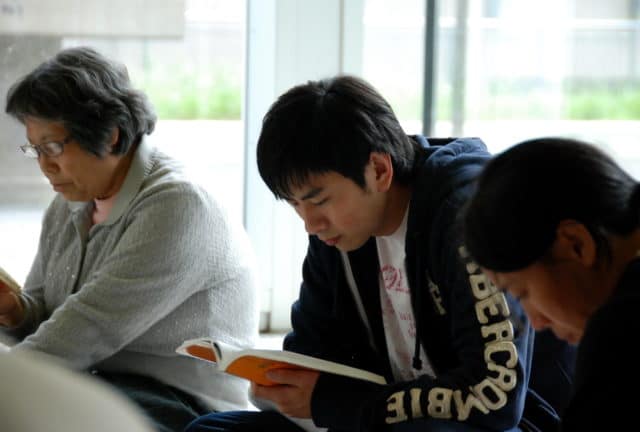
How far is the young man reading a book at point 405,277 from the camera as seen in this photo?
170 centimetres

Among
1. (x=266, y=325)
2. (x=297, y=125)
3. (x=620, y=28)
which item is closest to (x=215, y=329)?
(x=297, y=125)

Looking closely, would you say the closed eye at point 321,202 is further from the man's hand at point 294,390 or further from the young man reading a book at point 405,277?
the man's hand at point 294,390

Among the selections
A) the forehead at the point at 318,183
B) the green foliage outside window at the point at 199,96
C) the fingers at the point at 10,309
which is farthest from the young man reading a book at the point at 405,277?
the green foliage outside window at the point at 199,96

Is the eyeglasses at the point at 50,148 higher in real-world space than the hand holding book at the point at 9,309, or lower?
higher

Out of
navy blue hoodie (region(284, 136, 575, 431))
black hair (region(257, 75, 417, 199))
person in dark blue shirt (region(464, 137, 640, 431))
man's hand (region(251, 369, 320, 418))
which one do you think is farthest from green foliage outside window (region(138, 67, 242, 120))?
person in dark blue shirt (region(464, 137, 640, 431))

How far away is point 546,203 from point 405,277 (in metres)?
0.61

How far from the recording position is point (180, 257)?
2162 mm

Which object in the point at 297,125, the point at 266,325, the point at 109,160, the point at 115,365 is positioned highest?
the point at 297,125

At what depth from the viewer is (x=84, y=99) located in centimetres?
228

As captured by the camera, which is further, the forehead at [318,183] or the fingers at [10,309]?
the fingers at [10,309]

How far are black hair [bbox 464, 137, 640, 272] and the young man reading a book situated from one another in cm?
36

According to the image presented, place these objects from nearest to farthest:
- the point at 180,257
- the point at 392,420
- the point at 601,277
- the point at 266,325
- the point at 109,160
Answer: the point at 601,277, the point at 392,420, the point at 180,257, the point at 109,160, the point at 266,325

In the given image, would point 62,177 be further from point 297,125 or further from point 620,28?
point 620,28

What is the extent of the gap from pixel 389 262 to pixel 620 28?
6.89 feet
